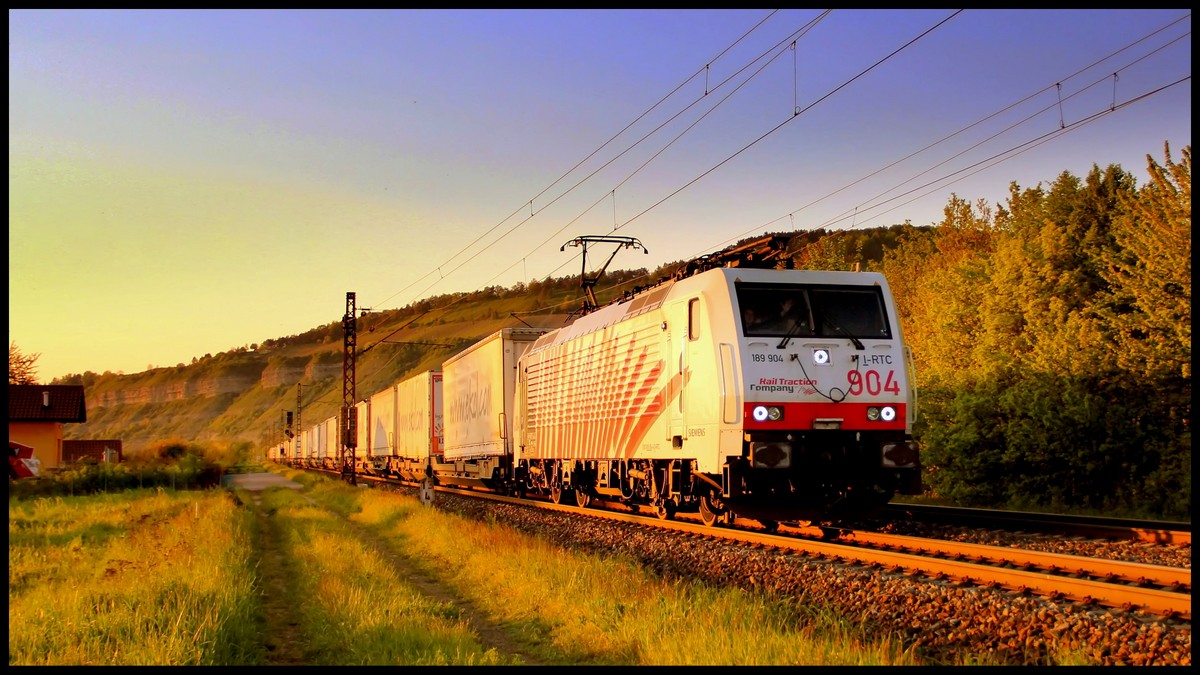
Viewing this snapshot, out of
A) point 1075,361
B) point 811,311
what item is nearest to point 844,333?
point 811,311

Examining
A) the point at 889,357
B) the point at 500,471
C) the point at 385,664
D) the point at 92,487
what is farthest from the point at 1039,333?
the point at 92,487

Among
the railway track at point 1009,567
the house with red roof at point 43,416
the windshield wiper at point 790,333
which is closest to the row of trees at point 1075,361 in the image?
the railway track at point 1009,567

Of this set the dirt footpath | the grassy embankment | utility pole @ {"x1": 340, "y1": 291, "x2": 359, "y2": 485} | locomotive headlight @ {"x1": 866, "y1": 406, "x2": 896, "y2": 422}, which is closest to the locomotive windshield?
locomotive headlight @ {"x1": 866, "y1": 406, "x2": 896, "y2": 422}

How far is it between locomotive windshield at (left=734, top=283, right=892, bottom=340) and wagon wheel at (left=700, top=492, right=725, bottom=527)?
124 inches

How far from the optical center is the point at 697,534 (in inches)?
625

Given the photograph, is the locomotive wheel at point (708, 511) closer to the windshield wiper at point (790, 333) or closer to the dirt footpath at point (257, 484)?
the windshield wiper at point (790, 333)

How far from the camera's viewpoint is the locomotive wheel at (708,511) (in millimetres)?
15922

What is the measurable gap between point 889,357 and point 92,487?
41678mm

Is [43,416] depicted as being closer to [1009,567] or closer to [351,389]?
[351,389]

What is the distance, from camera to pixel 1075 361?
73.0 ft

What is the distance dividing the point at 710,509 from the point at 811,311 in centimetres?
382

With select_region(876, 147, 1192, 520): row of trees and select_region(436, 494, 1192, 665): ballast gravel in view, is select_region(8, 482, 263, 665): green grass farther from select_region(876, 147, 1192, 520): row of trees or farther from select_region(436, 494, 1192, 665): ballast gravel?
select_region(876, 147, 1192, 520): row of trees

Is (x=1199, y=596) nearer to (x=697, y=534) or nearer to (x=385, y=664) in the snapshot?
(x=385, y=664)

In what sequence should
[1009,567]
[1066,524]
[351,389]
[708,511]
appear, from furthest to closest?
[351,389] → [708,511] → [1066,524] → [1009,567]
